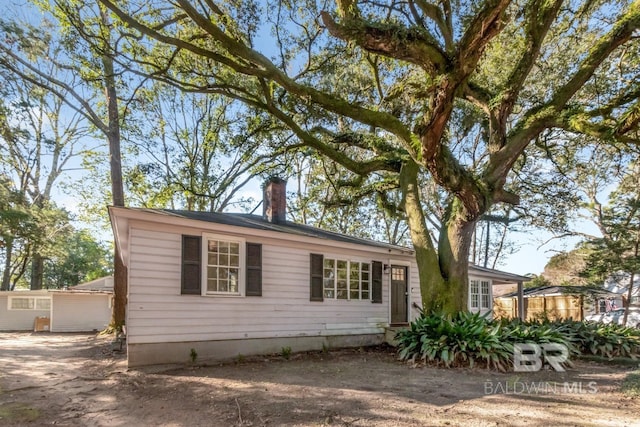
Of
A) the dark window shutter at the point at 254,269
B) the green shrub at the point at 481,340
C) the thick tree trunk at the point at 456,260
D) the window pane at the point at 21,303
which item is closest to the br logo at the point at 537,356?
the green shrub at the point at 481,340

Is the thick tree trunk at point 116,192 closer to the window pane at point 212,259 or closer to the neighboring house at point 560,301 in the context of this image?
the window pane at point 212,259

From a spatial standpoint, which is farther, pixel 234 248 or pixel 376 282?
pixel 376 282

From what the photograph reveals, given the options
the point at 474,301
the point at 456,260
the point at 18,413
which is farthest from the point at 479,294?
the point at 18,413

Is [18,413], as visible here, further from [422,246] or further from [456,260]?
[456,260]

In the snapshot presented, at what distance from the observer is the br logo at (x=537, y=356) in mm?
7535

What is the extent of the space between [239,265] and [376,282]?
450 centimetres

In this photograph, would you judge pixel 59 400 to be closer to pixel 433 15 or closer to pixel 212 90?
pixel 212 90

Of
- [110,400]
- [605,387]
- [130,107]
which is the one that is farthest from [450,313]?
[130,107]

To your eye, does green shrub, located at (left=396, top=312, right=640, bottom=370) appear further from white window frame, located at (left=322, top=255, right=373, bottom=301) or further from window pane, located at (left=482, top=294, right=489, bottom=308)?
window pane, located at (left=482, top=294, right=489, bottom=308)

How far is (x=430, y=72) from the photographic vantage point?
6.70 m

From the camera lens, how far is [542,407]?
4742 mm

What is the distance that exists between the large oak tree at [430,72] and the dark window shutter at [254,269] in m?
3.25

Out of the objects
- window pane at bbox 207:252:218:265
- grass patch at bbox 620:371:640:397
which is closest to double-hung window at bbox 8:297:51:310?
window pane at bbox 207:252:218:265

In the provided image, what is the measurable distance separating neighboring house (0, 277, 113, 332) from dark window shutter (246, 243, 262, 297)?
14.9 metres
